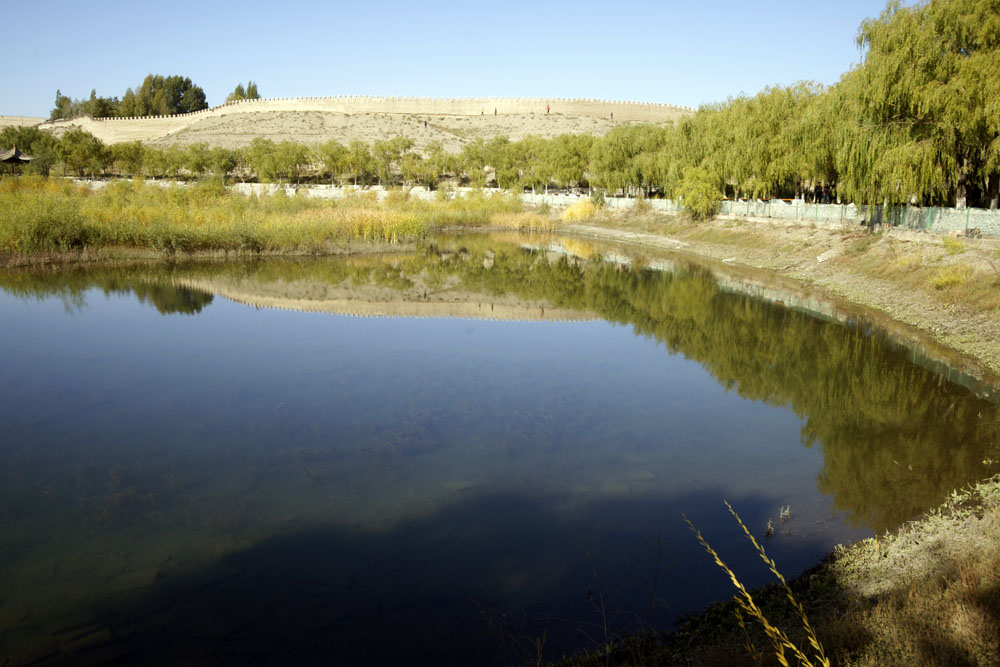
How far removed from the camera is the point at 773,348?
12.9m

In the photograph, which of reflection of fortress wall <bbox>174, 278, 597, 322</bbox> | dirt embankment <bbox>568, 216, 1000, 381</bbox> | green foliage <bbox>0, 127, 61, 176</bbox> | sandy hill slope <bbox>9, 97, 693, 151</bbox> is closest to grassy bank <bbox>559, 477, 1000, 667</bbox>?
dirt embankment <bbox>568, 216, 1000, 381</bbox>

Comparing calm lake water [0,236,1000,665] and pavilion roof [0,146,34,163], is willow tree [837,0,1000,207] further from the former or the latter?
pavilion roof [0,146,34,163]

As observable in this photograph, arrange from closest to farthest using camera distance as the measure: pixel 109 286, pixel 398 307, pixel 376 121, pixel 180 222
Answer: pixel 398 307 → pixel 109 286 → pixel 180 222 → pixel 376 121

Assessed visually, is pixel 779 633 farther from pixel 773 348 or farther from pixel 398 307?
pixel 398 307

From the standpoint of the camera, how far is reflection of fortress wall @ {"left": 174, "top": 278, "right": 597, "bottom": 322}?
1570 centimetres

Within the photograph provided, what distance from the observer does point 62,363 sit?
10648mm

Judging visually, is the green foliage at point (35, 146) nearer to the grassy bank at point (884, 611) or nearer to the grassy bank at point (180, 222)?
the grassy bank at point (180, 222)

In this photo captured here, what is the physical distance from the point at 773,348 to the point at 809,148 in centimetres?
1349

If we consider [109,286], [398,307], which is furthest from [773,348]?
[109,286]

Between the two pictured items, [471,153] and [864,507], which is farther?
[471,153]

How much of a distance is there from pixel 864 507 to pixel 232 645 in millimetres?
5553

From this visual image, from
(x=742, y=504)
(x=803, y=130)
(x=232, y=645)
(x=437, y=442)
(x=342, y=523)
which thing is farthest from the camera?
(x=803, y=130)

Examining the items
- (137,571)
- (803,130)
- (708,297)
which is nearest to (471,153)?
(803,130)

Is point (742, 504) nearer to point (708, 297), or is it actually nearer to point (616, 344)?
point (616, 344)
